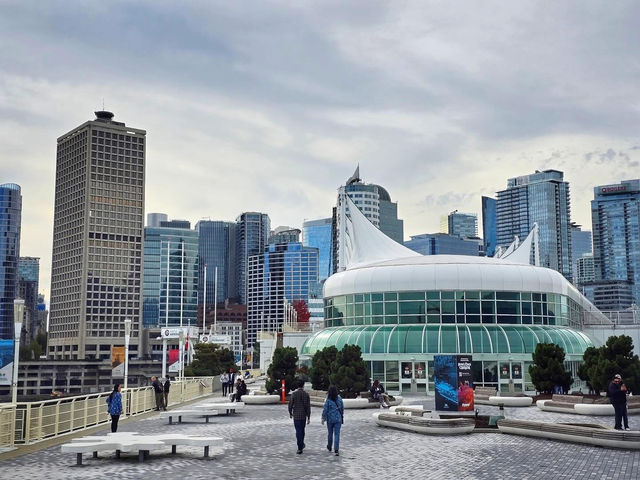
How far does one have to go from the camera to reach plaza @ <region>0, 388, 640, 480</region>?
17328 mm

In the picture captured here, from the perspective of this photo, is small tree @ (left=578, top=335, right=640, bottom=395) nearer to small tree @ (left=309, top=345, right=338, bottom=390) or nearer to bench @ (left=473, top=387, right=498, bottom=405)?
bench @ (left=473, top=387, right=498, bottom=405)

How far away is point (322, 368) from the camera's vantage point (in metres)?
42.2

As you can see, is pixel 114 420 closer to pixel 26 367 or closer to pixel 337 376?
pixel 337 376

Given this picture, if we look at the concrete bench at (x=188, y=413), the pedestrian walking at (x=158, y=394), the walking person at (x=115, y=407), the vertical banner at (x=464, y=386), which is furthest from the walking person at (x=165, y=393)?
the vertical banner at (x=464, y=386)

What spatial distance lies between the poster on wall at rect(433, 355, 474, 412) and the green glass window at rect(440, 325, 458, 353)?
75.2 feet

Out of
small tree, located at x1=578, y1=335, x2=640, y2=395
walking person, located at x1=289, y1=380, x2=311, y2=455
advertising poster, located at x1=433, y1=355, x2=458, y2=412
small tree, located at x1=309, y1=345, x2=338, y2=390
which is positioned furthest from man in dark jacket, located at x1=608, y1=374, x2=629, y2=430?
small tree, located at x1=309, y1=345, x2=338, y2=390

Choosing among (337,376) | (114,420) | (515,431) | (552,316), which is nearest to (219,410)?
(337,376)

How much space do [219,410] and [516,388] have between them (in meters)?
27.3

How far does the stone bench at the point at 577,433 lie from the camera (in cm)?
2139

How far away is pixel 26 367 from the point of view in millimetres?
187875

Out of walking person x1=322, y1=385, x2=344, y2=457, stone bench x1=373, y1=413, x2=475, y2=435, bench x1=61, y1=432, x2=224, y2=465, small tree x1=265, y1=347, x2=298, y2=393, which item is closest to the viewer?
bench x1=61, y1=432, x2=224, y2=465

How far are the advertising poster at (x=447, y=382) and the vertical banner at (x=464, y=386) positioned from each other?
221mm

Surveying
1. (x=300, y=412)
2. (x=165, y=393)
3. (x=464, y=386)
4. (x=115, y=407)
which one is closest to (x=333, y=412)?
(x=300, y=412)

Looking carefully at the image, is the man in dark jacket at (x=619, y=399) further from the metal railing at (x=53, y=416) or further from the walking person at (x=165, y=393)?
the walking person at (x=165, y=393)
